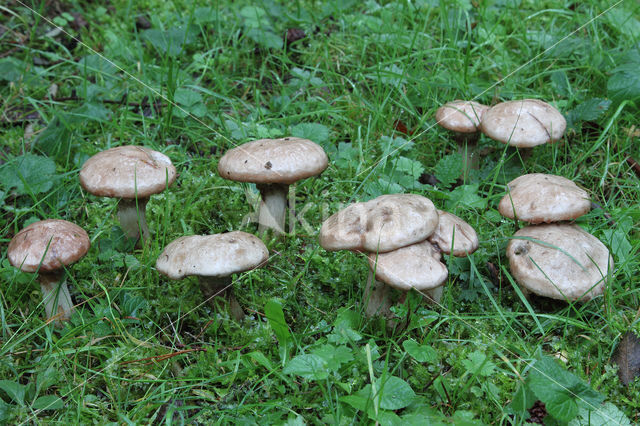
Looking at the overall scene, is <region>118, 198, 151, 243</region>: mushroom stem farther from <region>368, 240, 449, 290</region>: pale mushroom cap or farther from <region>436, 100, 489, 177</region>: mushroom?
<region>436, 100, 489, 177</region>: mushroom

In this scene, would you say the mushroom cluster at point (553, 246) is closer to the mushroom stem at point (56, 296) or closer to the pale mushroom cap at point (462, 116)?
the pale mushroom cap at point (462, 116)

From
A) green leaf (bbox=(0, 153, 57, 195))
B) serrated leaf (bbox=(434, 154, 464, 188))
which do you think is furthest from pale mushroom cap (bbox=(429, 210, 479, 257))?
green leaf (bbox=(0, 153, 57, 195))

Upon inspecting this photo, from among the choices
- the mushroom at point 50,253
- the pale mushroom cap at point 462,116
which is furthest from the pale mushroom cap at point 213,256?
the pale mushroom cap at point 462,116

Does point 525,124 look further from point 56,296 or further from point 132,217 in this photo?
point 56,296

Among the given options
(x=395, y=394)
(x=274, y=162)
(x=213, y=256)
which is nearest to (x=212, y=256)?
(x=213, y=256)

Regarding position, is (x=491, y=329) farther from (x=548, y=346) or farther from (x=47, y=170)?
(x=47, y=170)

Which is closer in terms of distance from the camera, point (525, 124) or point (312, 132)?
point (525, 124)
